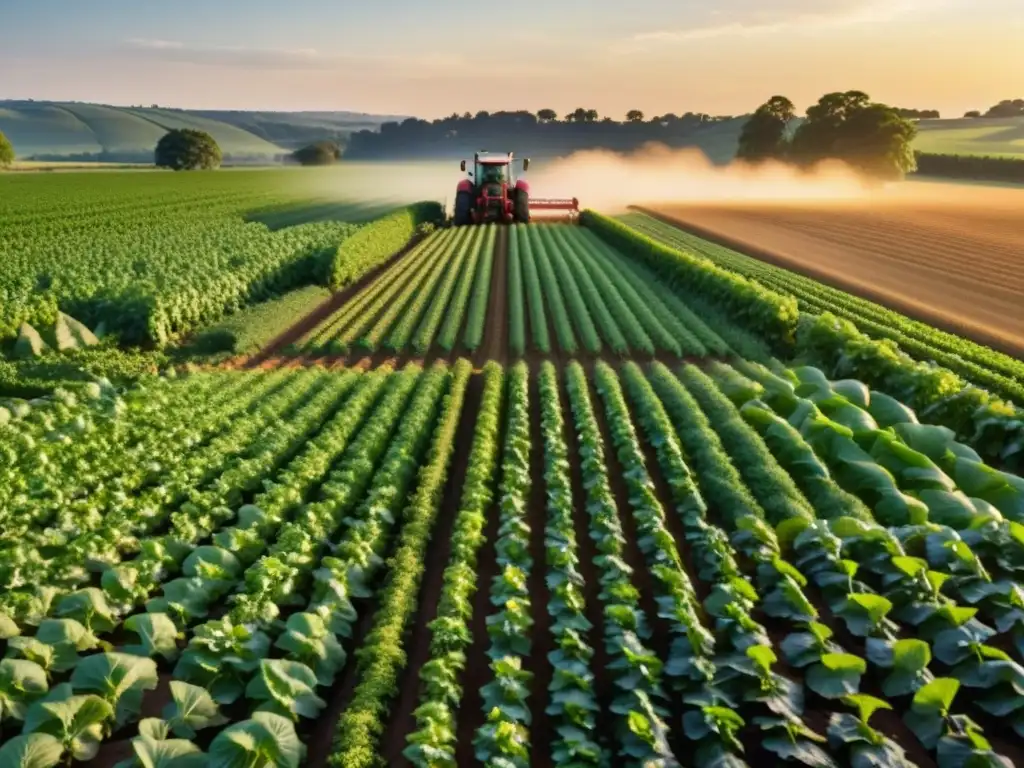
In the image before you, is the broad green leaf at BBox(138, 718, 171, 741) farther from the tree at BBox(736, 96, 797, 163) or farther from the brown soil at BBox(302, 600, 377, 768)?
the tree at BBox(736, 96, 797, 163)

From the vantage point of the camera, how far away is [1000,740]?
620cm

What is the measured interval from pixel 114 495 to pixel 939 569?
939 centimetres

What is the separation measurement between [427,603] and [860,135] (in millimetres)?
71498

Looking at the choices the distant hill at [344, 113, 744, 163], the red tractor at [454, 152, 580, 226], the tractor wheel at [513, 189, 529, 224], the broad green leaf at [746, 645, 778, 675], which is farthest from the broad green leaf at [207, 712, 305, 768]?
the distant hill at [344, 113, 744, 163]

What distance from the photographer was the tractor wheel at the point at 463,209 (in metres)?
41.2

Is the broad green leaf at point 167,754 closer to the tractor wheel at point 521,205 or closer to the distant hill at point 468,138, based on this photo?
the tractor wheel at point 521,205

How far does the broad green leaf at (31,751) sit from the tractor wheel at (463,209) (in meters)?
37.7

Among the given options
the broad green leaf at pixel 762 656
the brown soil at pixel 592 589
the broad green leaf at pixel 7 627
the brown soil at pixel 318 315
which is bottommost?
the brown soil at pixel 592 589

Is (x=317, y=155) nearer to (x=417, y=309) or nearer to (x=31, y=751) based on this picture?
(x=417, y=309)

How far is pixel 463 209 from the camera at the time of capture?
136ft

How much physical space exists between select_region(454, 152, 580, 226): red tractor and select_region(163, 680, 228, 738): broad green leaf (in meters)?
36.3

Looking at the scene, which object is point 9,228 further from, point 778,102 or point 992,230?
point 778,102

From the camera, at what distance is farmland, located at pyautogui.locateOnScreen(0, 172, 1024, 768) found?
6000 mm

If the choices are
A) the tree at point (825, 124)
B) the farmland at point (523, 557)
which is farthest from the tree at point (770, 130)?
the farmland at point (523, 557)
